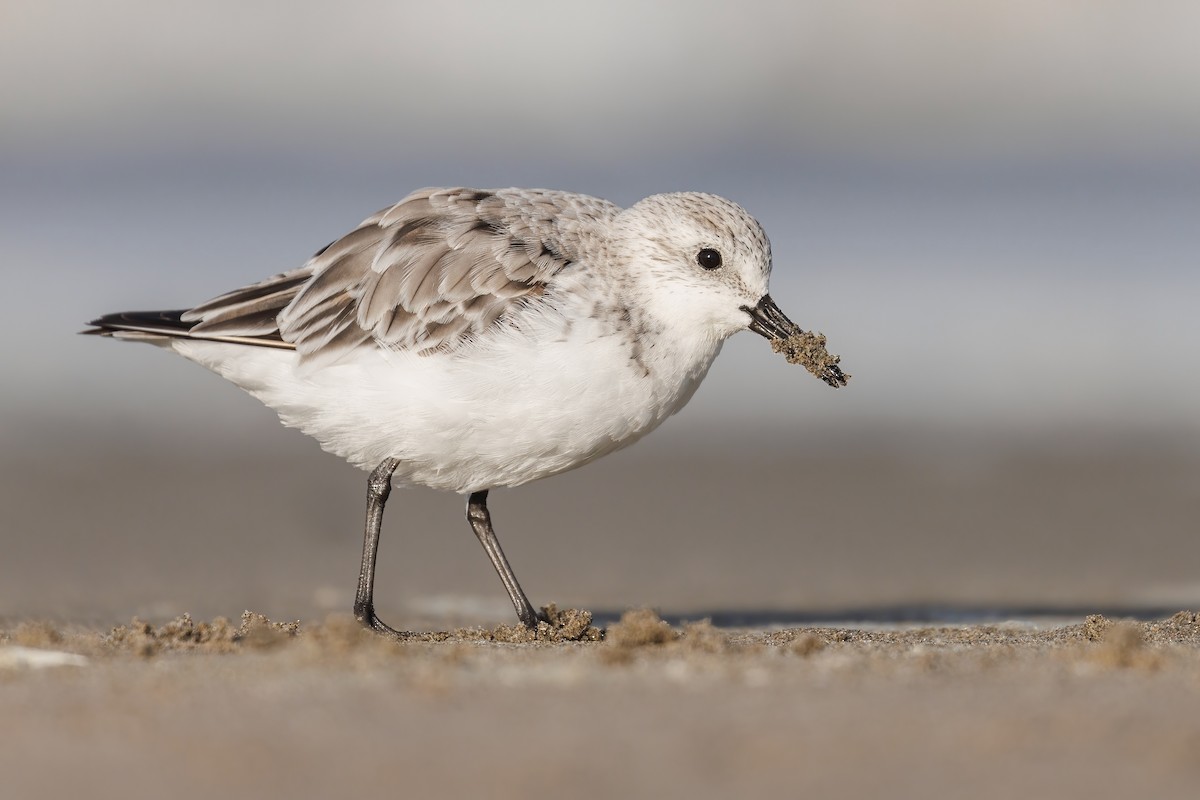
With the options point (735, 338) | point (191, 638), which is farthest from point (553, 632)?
point (735, 338)

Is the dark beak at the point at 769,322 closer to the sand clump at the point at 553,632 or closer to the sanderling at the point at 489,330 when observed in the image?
the sanderling at the point at 489,330

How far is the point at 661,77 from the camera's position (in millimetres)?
19828

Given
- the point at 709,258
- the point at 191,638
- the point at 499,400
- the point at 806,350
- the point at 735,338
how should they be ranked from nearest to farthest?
the point at 191,638
the point at 499,400
the point at 806,350
the point at 709,258
the point at 735,338

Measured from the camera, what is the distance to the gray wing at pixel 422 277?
6094mm

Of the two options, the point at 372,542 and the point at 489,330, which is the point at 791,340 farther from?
the point at 372,542

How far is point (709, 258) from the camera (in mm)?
6293

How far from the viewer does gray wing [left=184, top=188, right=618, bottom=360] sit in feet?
20.0

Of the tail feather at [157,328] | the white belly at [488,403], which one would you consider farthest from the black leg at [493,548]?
the tail feather at [157,328]

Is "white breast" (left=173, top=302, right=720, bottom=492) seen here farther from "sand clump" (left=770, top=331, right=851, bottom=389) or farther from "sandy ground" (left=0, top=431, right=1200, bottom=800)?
"sandy ground" (left=0, top=431, right=1200, bottom=800)

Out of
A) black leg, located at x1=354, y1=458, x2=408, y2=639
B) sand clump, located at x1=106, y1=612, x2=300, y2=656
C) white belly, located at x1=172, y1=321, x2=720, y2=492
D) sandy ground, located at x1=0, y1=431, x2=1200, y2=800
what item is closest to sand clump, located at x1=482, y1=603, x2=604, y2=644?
sandy ground, located at x1=0, y1=431, x2=1200, y2=800

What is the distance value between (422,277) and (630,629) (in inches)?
79.5

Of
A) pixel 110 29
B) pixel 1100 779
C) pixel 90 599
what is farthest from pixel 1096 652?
pixel 110 29

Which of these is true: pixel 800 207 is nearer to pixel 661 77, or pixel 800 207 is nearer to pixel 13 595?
pixel 661 77

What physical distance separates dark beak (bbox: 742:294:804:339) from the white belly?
223 millimetres
